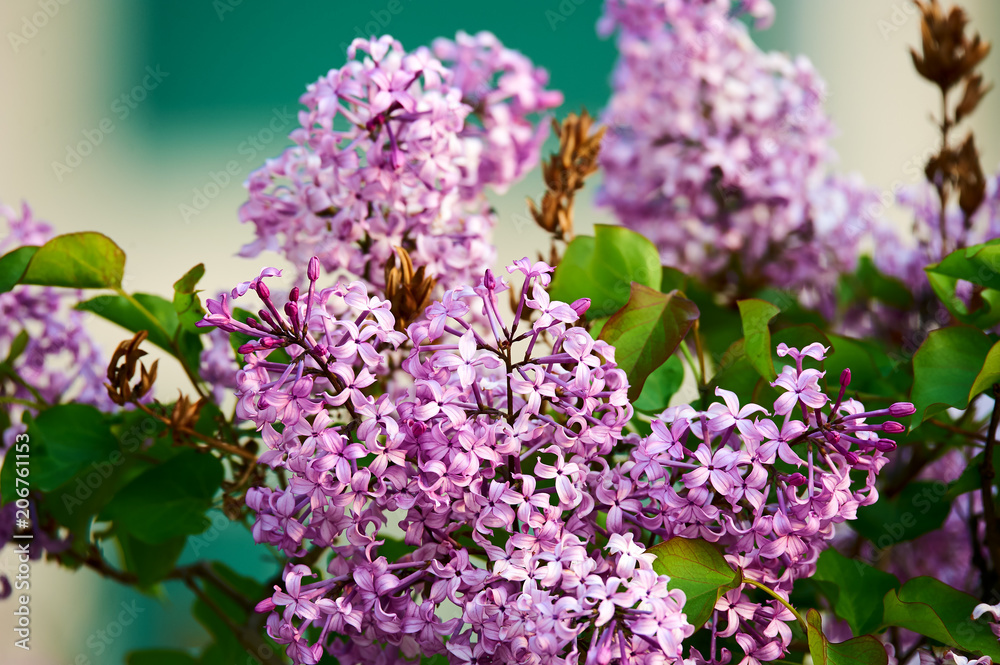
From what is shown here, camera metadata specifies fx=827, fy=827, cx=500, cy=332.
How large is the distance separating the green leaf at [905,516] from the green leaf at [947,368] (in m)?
0.08

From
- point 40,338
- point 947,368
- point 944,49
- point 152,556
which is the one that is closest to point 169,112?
point 40,338

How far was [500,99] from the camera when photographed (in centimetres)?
48

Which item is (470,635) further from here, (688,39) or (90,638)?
(90,638)

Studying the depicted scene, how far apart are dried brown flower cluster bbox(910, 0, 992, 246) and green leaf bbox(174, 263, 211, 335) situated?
39cm

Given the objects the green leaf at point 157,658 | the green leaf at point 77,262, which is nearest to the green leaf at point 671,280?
the green leaf at point 77,262

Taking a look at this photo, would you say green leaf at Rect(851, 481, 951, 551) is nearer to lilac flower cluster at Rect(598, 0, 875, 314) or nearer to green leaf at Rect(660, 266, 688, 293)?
green leaf at Rect(660, 266, 688, 293)

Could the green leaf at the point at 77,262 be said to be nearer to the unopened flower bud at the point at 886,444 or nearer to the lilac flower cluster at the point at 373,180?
the lilac flower cluster at the point at 373,180

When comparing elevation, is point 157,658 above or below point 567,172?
below

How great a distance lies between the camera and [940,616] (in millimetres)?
303

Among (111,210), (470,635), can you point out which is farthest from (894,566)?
(111,210)

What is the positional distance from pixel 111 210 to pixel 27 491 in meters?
0.91

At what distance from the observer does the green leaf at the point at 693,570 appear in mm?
250

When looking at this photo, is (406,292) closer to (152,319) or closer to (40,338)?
(152,319)

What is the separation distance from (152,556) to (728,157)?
0.46 meters
